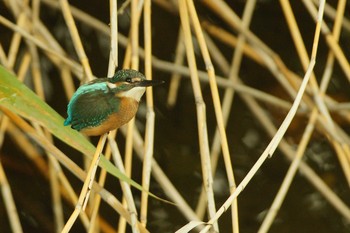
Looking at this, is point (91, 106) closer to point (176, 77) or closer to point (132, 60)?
point (132, 60)

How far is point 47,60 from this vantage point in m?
2.22

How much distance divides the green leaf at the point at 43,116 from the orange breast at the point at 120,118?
2.9 inches

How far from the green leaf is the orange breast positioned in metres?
0.07

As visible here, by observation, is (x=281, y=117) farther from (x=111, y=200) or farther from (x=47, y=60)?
(x=111, y=200)

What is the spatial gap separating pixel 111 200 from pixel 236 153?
3.20ft

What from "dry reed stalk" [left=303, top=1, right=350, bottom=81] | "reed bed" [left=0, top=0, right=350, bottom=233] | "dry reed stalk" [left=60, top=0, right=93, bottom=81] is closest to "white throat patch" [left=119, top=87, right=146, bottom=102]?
"dry reed stalk" [left=60, top=0, right=93, bottom=81]

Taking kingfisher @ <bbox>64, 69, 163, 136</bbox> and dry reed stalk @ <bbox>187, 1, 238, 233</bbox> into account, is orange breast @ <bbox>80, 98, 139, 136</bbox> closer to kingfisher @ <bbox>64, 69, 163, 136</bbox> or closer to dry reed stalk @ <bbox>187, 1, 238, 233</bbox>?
kingfisher @ <bbox>64, 69, 163, 136</bbox>

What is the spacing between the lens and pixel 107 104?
997mm

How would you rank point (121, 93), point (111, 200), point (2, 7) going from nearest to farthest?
point (121, 93), point (111, 200), point (2, 7)

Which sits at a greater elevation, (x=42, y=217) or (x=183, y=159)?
(x=183, y=159)

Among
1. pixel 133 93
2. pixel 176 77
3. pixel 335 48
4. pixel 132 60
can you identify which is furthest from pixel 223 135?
pixel 176 77

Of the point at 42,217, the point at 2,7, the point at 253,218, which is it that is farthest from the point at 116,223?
the point at 2,7

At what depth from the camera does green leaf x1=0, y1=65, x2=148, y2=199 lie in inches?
41.3

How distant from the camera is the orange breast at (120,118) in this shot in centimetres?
97
